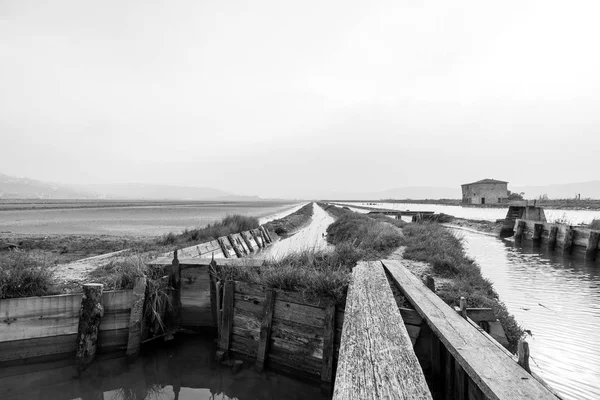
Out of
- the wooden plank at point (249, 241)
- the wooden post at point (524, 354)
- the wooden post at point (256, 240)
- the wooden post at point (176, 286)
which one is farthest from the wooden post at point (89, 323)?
the wooden post at point (256, 240)

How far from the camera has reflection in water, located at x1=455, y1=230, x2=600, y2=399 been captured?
15.8 ft

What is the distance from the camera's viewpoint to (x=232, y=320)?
20.8 ft

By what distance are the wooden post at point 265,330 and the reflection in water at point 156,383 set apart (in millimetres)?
236

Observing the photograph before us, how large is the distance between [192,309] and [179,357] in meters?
1.31

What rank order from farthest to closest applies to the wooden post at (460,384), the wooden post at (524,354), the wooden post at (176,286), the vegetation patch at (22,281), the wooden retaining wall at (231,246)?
1. the wooden retaining wall at (231,246)
2. the wooden post at (176,286)
3. the vegetation patch at (22,281)
4. the wooden post at (460,384)
5. the wooden post at (524,354)

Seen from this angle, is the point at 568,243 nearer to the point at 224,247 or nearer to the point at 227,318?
the point at 224,247

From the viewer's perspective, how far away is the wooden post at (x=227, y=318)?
20.5 ft

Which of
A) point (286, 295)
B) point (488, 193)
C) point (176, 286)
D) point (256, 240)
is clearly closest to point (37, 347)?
point (176, 286)

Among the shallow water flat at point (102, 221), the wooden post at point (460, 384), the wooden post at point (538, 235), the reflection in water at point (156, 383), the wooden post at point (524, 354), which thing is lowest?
the shallow water flat at point (102, 221)

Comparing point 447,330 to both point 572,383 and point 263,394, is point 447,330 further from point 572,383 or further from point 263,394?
point 263,394

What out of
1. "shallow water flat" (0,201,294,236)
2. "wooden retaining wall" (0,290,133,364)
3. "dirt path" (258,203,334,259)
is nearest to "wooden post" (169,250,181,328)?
"wooden retaining wall" (0,290,133,364)

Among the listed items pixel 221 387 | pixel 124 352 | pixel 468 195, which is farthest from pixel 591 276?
pixel 468 195

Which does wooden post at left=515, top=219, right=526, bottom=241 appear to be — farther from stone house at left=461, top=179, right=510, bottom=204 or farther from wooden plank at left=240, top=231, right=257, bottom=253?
stone house at left=461, top=179, right=510, bottom=204

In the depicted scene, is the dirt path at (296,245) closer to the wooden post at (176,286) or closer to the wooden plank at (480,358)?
the wooden post at (176,286)
